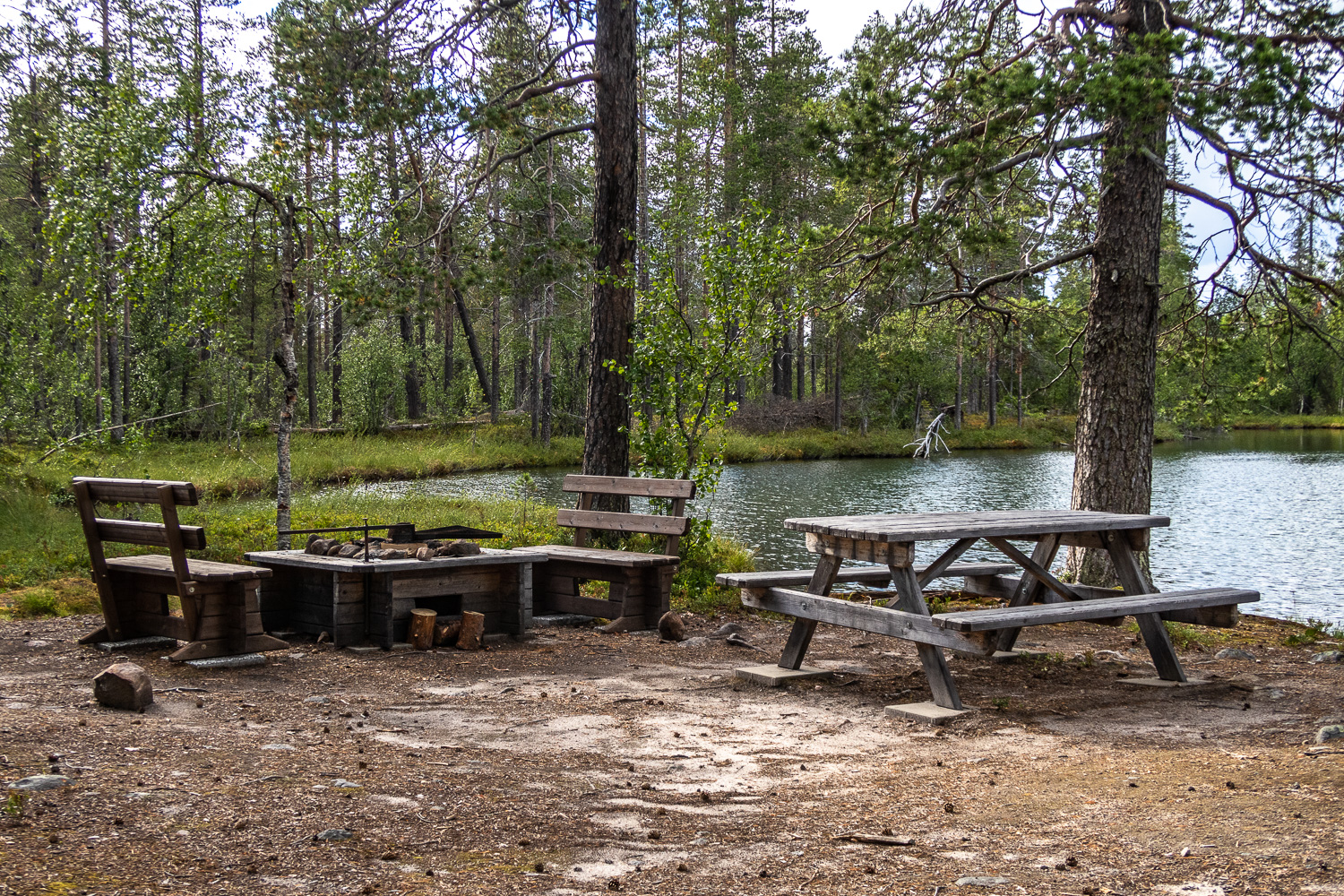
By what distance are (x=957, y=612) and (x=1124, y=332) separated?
14.7ft

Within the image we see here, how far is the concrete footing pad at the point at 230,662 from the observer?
620 centimetres

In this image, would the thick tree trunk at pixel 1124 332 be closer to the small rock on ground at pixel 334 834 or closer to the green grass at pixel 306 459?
the small rock on ground at pixel 334 834

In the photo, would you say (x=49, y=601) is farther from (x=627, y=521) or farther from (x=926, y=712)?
(x=926, y=712)

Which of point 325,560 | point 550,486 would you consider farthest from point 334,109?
point 550,486

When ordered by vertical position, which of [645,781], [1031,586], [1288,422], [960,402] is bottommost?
[645,781]

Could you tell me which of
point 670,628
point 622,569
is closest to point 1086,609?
point 670,628

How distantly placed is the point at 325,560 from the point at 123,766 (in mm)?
3056

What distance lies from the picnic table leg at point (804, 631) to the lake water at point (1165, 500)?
23.2 feet

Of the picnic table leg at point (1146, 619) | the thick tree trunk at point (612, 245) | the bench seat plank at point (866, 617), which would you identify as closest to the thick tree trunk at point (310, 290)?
the thick tree trunk at point (612, 245)

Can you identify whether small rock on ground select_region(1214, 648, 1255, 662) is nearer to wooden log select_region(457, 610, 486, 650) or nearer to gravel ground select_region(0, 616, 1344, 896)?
gravel ground select_region(0, 616, 1344, 896)

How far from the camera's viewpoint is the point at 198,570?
644cm

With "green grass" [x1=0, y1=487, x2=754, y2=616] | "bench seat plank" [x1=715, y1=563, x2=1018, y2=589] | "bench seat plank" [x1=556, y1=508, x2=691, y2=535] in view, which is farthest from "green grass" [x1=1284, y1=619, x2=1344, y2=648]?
"bench seat plank" [x1=556, y1=508, x2=691, y2=535]

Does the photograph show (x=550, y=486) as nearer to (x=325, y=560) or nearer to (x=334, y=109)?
(x=334, y=109)

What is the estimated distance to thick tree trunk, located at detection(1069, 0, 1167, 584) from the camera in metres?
9.60
